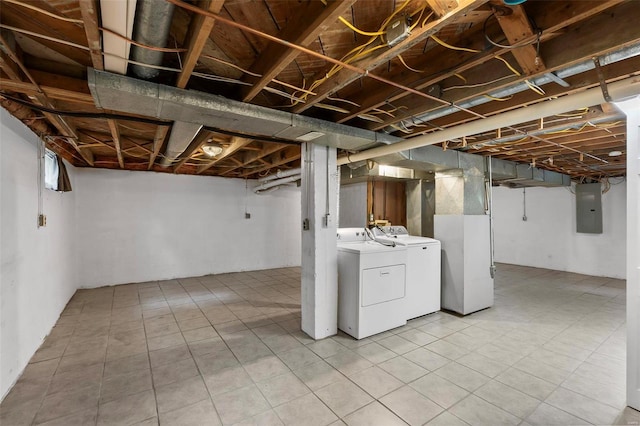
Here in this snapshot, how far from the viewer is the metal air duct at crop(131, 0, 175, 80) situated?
1.21 m

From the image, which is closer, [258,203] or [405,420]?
[405,420]

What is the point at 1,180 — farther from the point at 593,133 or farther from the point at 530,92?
the point at 593,133

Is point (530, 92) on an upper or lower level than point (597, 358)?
upper

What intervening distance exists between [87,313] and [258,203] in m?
3.96

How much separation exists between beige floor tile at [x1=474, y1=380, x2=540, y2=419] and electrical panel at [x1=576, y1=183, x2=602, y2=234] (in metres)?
6.71

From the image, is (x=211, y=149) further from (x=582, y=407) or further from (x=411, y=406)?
(x=582, y=407)

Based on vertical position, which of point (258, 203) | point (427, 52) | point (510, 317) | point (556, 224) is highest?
point (427, 52)

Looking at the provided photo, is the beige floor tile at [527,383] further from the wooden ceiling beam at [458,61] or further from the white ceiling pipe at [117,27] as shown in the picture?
the white ceiling pipe at [117,27]

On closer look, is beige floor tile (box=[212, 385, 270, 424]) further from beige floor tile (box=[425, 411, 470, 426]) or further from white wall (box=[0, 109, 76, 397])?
white wall (box=[0, 109, 76, 397])

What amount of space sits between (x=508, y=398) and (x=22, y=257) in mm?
4311

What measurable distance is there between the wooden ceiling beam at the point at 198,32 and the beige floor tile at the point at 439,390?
2.79 metres

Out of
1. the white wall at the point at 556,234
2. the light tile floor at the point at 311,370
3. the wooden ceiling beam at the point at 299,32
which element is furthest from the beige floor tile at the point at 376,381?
the white wall at the point at 556,234

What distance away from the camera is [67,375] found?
2.45 meters

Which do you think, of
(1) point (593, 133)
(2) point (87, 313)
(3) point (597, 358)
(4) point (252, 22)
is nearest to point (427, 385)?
(3) point (597, 358)
